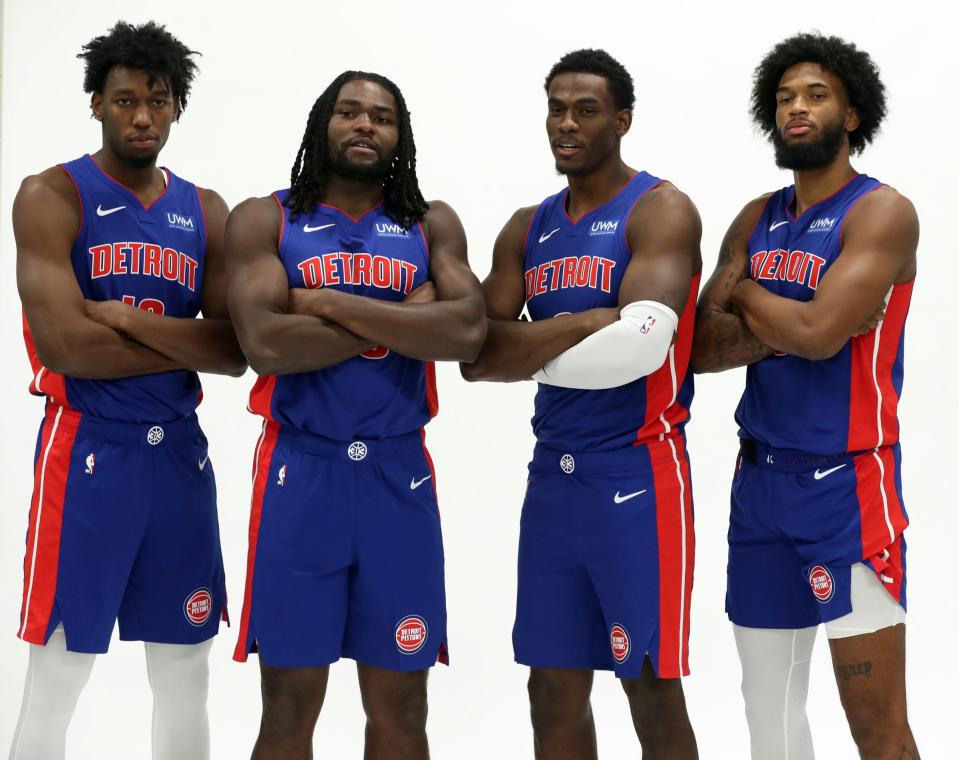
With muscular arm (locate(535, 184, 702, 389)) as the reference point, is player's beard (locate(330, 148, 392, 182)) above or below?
above

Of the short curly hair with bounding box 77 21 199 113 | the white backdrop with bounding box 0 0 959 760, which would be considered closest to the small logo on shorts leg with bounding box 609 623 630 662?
the white backdrop with bounding box 0 0 959 760

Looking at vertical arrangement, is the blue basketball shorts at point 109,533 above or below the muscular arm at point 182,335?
below

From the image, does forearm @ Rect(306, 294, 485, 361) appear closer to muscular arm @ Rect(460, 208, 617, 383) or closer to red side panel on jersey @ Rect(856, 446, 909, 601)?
muscular arm @ Rect(460, 208, 617, 383)

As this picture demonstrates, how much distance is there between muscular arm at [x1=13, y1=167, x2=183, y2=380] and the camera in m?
3.95

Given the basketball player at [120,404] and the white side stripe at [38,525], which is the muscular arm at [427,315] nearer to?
the basketball player at [120,404]

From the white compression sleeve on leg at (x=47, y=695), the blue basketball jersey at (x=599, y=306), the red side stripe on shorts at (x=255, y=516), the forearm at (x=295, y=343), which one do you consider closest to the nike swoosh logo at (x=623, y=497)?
the blue basketball jersey at (x=599, y=306)

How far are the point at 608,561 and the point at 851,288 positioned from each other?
1.07 metres

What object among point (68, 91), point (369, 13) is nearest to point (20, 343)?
point (68, 91)

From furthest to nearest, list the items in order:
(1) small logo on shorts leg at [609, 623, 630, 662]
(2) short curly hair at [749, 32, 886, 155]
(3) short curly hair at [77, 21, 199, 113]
Result: (3) short curly hair at [77, 21, 199, 113], (2) short curly hair at [749, 32, 886, 155], (1) small logo on shorts leg at [609, 623, 630, 662]

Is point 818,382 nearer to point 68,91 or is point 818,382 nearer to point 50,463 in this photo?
point 50,463

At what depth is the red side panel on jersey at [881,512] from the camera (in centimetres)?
390

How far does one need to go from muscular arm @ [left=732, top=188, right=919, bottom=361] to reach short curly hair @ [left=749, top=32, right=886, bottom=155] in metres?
0.32

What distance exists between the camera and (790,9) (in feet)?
20.7

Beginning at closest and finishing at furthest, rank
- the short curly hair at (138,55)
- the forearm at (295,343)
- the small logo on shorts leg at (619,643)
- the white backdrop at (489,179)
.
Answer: the forearm at (295,343) < the small logo on shorts leg at (619,643) < the short curly hair at (138,55) < the white backdrop at (489,179)
